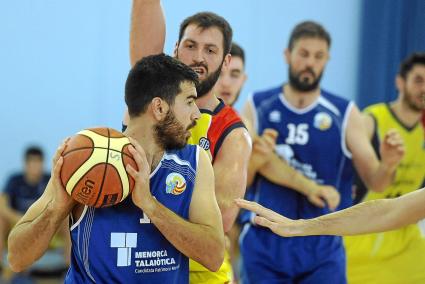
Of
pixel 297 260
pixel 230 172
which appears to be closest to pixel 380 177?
pixel 297 260

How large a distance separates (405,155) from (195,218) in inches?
141

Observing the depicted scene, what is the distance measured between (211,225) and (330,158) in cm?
255

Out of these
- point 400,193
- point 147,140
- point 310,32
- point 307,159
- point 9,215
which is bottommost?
point 9,215

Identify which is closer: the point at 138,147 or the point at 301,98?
the point at 138,147

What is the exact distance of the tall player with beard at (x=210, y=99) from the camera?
4145 mm

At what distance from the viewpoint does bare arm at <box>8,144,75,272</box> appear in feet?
11.1

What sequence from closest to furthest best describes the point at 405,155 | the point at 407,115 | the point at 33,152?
the point at 405,155
the point at 407,115
the point at 33,152

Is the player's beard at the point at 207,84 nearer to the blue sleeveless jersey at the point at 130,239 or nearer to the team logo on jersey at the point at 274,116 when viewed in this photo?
the blue sleeveless jersey at the point at 130,239

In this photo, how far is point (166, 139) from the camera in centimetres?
358

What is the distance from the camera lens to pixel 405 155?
6.72m

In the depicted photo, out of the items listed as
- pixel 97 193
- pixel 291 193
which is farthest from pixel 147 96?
pixel 291 193

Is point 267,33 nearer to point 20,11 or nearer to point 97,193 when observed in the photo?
point 20,11

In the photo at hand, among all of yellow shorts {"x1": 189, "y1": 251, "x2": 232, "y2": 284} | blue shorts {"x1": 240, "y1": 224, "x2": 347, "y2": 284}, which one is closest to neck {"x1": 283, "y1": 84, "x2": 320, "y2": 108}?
blue shorts {"x1": 240, "y1": 224, "x2": 347, "y2": 284}

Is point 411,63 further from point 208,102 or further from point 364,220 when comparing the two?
point 364,220
